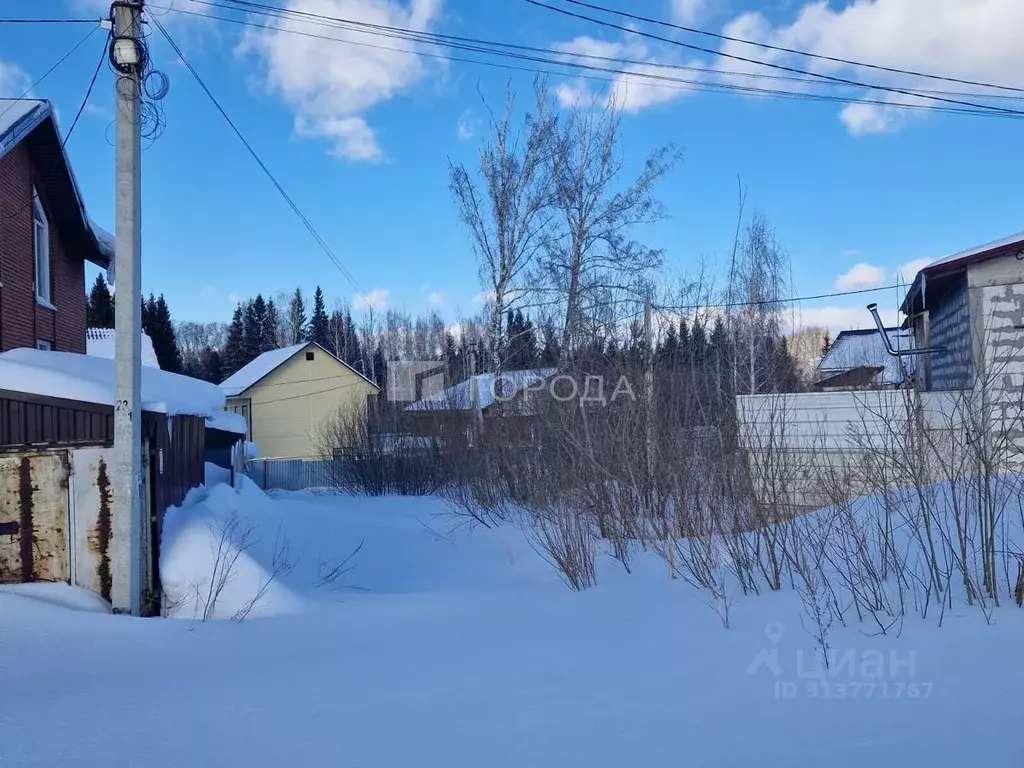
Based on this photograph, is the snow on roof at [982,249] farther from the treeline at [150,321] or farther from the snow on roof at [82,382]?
the treeline at [150,321]

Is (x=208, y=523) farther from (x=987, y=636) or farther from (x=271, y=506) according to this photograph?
(x=987, y=636)

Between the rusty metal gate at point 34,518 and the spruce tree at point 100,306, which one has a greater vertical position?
the spruce tree at point 100,306

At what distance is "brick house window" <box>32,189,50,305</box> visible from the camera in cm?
1298

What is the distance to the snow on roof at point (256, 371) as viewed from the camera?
3421 centimetres

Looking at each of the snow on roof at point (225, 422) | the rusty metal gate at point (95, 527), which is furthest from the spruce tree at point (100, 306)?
the rusty metal gate at point (95, 527)

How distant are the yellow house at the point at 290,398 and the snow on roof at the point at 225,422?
66.7 ft

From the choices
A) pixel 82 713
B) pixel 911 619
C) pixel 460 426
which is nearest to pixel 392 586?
pixel 82 713

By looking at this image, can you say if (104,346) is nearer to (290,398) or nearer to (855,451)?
(290,398)

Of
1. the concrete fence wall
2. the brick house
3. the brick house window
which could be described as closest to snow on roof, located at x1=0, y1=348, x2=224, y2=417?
the brick house

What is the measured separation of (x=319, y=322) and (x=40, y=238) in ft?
151

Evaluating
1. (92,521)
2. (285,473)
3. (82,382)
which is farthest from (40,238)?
(285,473)

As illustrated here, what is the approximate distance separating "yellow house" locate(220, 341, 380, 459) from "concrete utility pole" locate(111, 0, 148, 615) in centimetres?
2909

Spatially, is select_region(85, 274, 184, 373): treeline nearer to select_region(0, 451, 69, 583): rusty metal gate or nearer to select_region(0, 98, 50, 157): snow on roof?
select_region(0, 98, 50, 157): snow on roof

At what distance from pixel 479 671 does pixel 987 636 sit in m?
2.78
